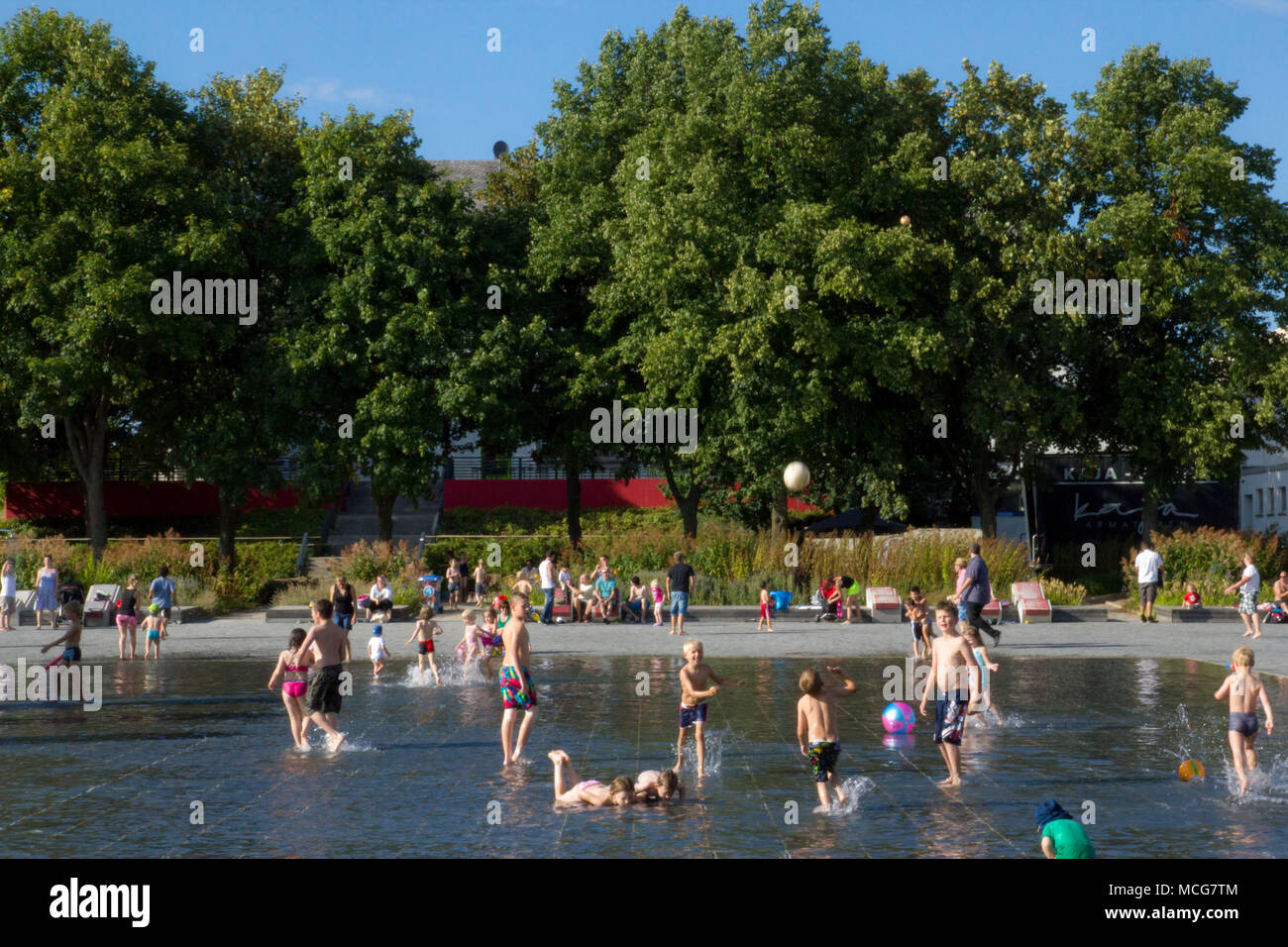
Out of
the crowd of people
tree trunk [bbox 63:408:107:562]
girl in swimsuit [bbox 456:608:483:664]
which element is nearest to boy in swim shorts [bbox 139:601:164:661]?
girl in swimsuit [bbox 456:608:483:664]

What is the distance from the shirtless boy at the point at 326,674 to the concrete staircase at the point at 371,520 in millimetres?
32211

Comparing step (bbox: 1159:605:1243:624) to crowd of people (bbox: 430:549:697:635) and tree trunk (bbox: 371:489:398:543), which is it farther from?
tree trunk (bbox: 371:489:398:543)

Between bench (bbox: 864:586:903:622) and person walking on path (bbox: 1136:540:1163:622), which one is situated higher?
person walking on path (bbox: 1136:540:1163:622)

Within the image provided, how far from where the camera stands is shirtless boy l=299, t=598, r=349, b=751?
14008mm

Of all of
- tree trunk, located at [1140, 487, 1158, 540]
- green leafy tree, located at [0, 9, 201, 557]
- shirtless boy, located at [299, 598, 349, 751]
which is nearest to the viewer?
shirtless boy, located at [299, 598, 349, 751]

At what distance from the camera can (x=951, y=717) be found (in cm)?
1196

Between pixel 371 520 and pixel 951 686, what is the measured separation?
40.4 metres

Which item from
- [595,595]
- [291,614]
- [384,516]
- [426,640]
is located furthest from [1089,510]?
[426,640]

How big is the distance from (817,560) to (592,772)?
23554mm

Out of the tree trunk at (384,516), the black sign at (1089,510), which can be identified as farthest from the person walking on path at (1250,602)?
the tree trunk at (384,516)

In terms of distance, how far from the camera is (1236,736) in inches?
461

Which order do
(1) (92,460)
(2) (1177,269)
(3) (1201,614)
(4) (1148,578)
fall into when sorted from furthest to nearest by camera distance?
(1) (92,460)
(2) (1177,269)
(3) (1201,614)
(4) (1148,578)

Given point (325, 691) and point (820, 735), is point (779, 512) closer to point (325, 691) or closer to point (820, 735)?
point (325, 691)

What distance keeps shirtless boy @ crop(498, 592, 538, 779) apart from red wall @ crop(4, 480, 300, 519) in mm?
41804
